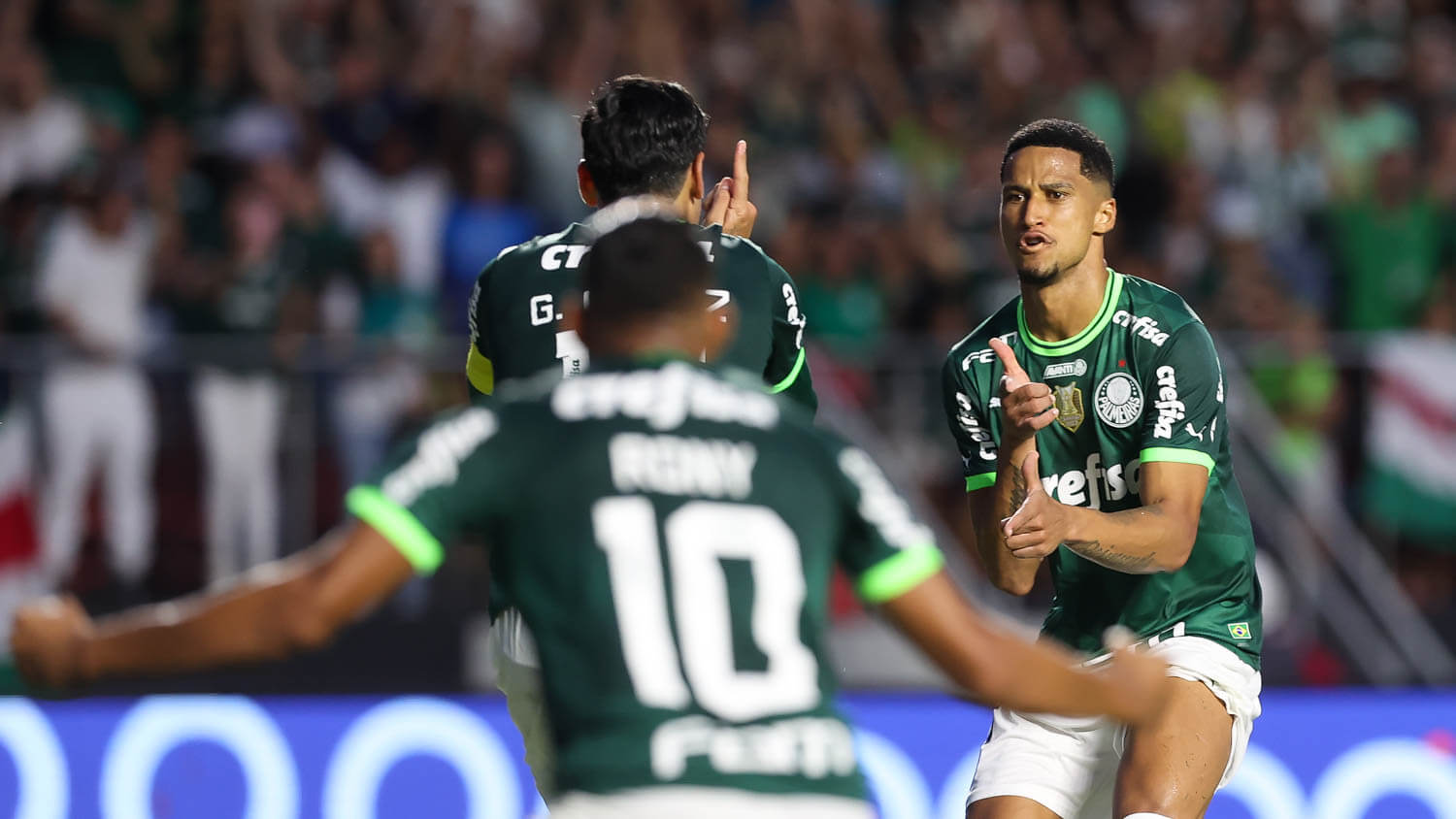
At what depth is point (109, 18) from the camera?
12859 millimetres

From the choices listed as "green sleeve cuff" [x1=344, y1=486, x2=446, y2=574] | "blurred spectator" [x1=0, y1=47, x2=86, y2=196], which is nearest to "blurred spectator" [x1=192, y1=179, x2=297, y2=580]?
"blurred spectator" [x1=0, y1=47, x2=86, y2=196]

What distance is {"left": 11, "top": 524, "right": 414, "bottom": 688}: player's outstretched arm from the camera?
3.68 metres

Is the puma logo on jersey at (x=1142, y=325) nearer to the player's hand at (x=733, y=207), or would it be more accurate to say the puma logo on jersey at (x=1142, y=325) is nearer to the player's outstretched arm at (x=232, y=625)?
the player's hand at (x=733, y=207)

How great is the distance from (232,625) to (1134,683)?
70.6 inches

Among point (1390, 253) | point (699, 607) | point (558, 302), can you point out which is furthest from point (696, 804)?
point (1390, 253)

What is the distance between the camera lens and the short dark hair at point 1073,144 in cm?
598

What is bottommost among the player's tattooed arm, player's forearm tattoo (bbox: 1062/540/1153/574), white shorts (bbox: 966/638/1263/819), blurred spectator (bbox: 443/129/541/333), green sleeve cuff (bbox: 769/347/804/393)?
white shorts (bbox: 966/638/1263/819)

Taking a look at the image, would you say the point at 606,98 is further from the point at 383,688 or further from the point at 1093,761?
the point at 383,688

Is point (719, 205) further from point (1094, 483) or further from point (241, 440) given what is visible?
point (241, 440)

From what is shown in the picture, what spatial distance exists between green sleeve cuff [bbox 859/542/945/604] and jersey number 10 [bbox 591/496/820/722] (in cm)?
22

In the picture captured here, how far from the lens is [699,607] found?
366 centimetres

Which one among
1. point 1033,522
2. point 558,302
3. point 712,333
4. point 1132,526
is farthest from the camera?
point 1132,526

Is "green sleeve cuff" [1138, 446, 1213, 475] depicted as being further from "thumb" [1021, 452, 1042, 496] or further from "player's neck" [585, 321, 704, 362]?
"player's neck" [585, 321, 704, 362]

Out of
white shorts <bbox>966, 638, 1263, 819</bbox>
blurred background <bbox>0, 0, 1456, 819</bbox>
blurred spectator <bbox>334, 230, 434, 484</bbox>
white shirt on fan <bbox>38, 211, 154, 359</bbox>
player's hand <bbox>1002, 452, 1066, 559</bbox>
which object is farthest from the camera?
white shirt on fan <bbox>38, 211, 154, 359</bbox>
